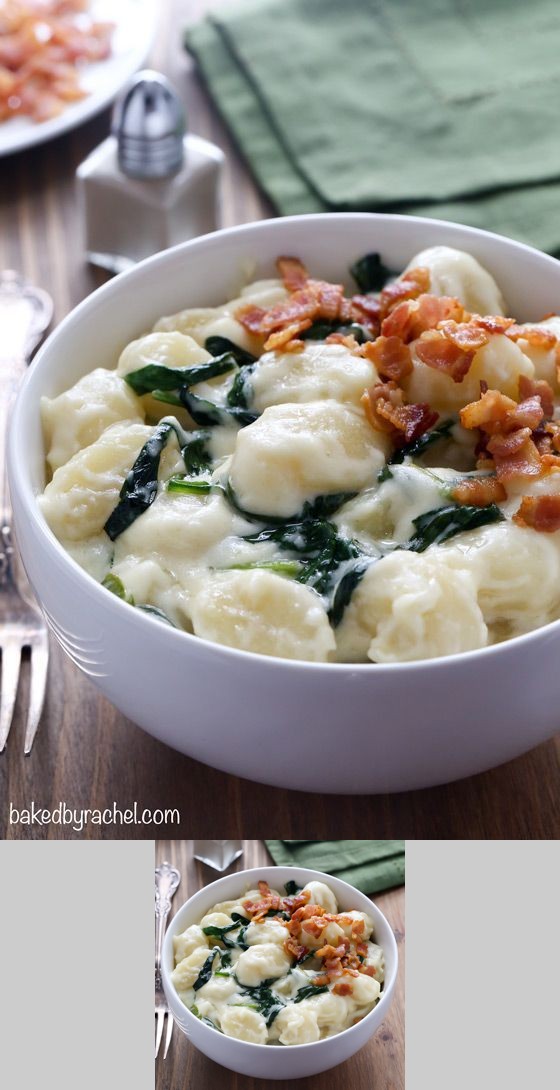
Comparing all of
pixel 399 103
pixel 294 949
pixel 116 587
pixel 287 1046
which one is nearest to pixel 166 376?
pixel 116 587

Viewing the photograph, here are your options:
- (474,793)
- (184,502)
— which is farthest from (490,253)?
(474,793)

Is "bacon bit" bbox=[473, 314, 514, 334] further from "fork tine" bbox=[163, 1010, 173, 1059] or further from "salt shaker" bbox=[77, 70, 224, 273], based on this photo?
"salt shaker" bbox=[77, 70, 224, 273]

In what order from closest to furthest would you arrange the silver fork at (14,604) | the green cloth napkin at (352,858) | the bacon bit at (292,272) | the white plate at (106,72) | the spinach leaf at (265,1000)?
the spinach leaf at (265,1000), the green cloth napkin at (352,858), the silver fork at (14,604), the bacon bit at (292,272), the white plate at (106,72)

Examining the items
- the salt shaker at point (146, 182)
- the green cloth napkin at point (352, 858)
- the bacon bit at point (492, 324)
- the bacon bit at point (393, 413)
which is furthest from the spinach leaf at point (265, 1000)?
the salt shaker at point (146, 182)

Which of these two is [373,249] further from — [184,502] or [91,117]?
[91,117]

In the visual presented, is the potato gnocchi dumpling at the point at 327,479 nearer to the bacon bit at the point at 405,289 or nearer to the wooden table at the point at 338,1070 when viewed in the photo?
the bacon bit at the point at 405,289

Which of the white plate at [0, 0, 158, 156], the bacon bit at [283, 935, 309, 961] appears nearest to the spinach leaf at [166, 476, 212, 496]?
the bacon bit at [283, 935, 309, 961]
